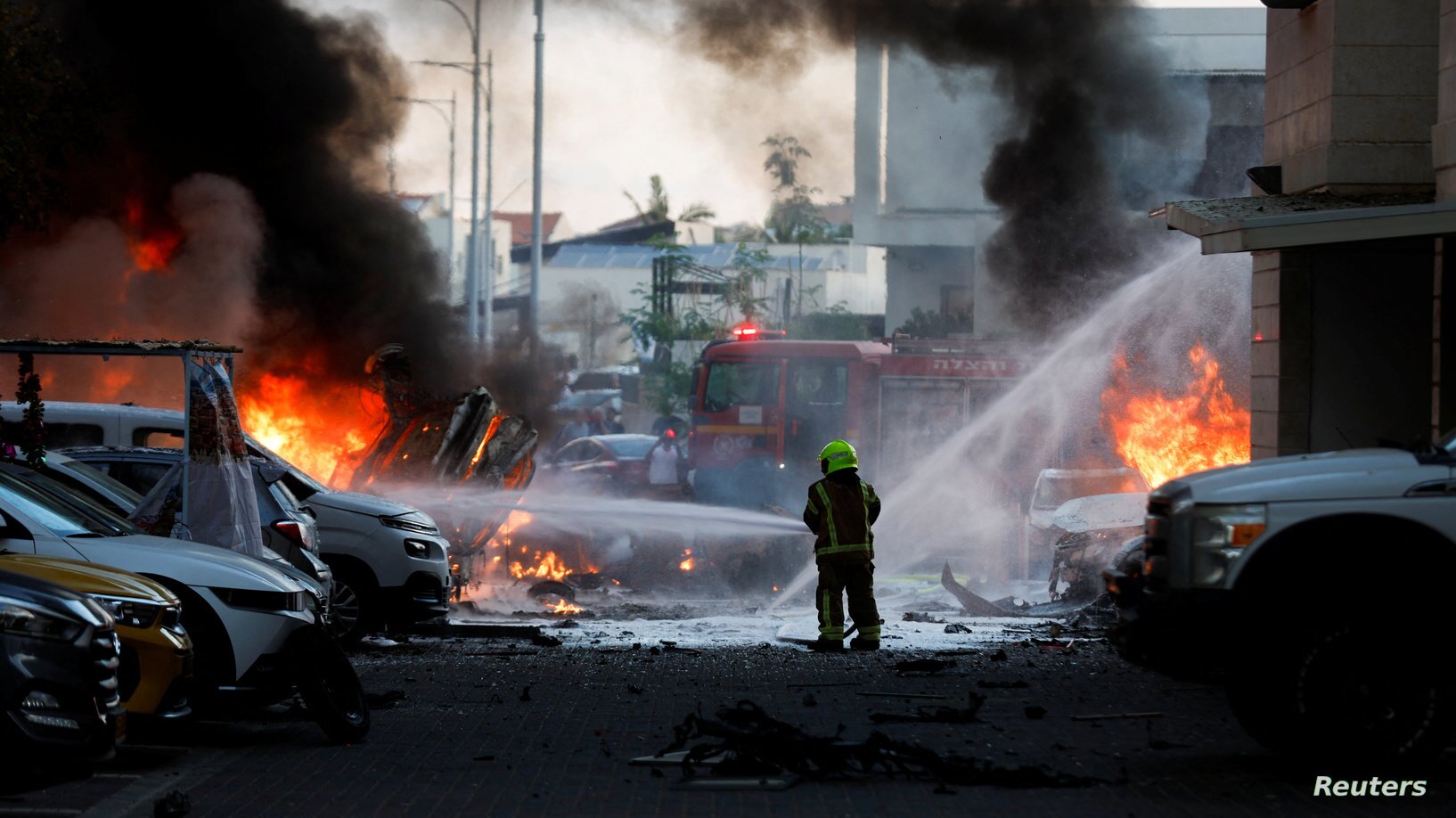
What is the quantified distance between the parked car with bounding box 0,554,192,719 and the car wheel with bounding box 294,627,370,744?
675 mm

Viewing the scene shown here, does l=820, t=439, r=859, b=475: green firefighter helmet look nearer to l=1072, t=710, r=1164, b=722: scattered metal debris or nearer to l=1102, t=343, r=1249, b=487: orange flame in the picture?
l=1072, t=710, r=1164, b=722: scattered metal debris

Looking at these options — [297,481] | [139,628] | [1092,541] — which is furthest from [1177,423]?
[139,628]

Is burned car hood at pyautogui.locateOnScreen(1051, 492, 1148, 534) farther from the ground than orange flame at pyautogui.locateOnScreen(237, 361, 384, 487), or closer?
closer

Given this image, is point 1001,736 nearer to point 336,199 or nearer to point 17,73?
Answer: point 17,73

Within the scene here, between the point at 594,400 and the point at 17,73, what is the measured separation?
2895cm

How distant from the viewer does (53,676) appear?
530 centimetres

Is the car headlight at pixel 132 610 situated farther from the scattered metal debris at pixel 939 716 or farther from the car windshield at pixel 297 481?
the car windshield at pixel 297 481

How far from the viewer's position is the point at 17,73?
13305 mm

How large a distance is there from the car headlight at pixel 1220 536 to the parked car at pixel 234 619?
3.93m

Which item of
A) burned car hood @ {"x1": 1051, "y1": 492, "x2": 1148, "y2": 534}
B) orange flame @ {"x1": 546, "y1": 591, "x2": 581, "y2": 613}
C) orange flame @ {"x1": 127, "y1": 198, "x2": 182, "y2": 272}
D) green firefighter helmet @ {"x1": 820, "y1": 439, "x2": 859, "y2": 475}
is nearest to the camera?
green firefighter helmet @ {"x1": 820, "y1": 439, "x2": 859, "y2": 475}

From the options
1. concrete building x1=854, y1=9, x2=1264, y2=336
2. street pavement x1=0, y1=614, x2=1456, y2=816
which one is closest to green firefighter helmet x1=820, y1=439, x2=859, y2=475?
street pavement x1=0, y1=614, x2=1456, y2=816

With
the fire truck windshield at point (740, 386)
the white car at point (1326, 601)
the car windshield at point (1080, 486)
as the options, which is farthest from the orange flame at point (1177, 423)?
the white car at point (1326, 601)

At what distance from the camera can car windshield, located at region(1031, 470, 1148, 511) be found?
16688 millimetres

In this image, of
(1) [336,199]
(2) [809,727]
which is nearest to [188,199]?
(1) [336,199]
